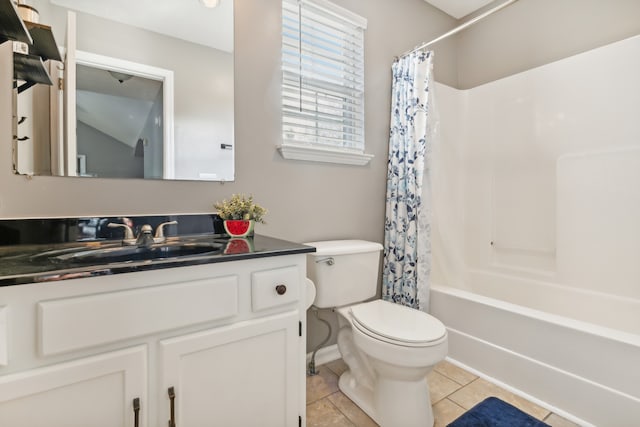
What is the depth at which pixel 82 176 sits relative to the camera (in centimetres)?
121

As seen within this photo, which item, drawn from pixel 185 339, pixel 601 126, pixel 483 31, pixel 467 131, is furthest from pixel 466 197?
pixel 185 339

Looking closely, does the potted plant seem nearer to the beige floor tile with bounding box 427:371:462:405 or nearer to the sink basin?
the sink basin

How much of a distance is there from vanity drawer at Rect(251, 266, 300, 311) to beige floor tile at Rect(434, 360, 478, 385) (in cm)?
123

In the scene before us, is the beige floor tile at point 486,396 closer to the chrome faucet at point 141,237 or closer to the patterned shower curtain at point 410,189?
the patterned shower curtain at point 410,189

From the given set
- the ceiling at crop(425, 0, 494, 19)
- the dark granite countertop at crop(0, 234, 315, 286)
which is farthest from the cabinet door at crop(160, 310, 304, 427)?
the ceiling at crop(425, 0, 494, 19)

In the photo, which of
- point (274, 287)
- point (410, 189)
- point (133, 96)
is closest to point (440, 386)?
point (410, 189)

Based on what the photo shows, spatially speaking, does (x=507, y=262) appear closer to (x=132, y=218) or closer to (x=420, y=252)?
(x=420, y=252)

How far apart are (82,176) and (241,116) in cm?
73

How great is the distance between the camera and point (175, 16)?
140cm

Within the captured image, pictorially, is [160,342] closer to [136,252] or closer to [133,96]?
[136,252]

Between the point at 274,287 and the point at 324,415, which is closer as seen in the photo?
the point at 274,287

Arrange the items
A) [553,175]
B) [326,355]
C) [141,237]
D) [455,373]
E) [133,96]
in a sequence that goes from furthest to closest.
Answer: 1. [553,175]
2. [326,355]
3. [455,373]
4. [133,96]
5. [141,237]

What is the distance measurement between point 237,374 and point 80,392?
403mm

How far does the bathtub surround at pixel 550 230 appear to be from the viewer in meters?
1.44
